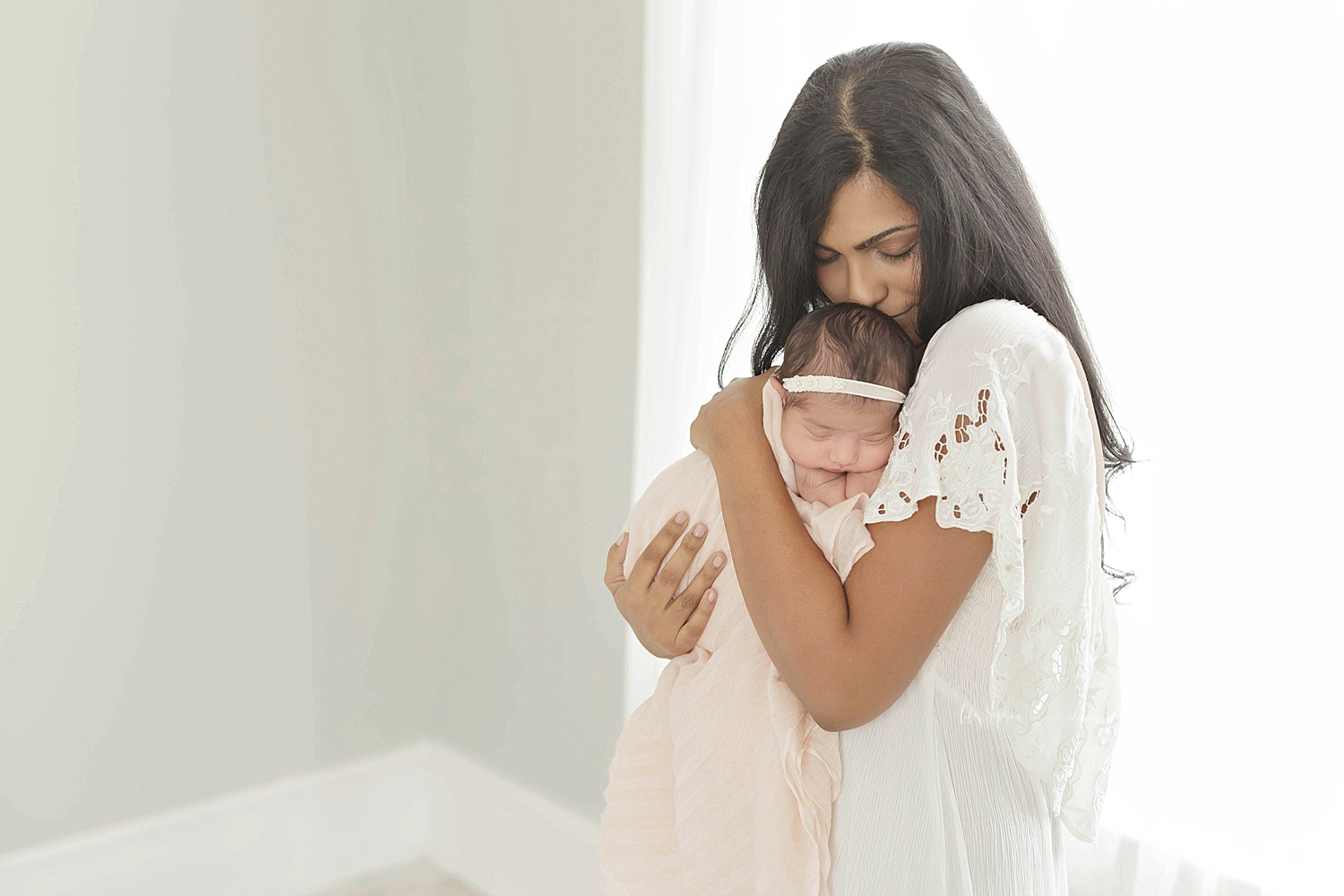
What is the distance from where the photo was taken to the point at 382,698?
275 centimetres

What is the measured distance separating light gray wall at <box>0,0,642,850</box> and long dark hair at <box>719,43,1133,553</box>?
0.96 metres

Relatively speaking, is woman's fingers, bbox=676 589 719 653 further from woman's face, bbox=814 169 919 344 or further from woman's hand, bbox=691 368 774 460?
woman's face, bbox=814 169 919 344

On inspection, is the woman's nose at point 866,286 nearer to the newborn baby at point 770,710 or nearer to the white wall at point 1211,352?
the newborn baby at point 770,710

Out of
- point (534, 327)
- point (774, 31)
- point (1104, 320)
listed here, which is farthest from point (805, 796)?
point (534, 327)

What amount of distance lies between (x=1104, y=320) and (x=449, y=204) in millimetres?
1683

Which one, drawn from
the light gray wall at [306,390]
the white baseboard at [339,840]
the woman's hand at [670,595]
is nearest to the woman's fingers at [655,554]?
the woman's hand at [670,595]

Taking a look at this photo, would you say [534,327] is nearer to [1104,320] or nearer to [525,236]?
[525,236]

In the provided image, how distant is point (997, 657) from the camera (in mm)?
1039

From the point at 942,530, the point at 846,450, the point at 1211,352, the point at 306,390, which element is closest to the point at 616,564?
the point at 846,450

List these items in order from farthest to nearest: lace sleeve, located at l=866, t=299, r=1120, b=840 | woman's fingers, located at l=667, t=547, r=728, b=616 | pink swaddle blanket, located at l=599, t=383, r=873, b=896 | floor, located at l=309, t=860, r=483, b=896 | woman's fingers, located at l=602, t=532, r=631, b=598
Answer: floor, located at l=309, t=860, r=483, b=896, woman's fingers, located at l=602, t=532, r=631, b=598, woman's fingers, located at l=667, t=547, r=728, b=616, pink swaddle blanket, located at l=599, t=383, r=873, b=896, lace sleeve, located at l=866, t=299, r=1120, b=840

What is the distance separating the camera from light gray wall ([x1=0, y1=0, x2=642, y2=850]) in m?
2.14

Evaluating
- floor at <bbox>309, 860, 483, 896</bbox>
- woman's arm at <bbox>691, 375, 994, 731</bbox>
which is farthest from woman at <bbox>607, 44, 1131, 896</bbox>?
floor at <bbox>309, 860, 483, 896</bbox>

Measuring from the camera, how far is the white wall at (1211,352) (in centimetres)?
132

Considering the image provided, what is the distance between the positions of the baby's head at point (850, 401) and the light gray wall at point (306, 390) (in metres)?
1.05
